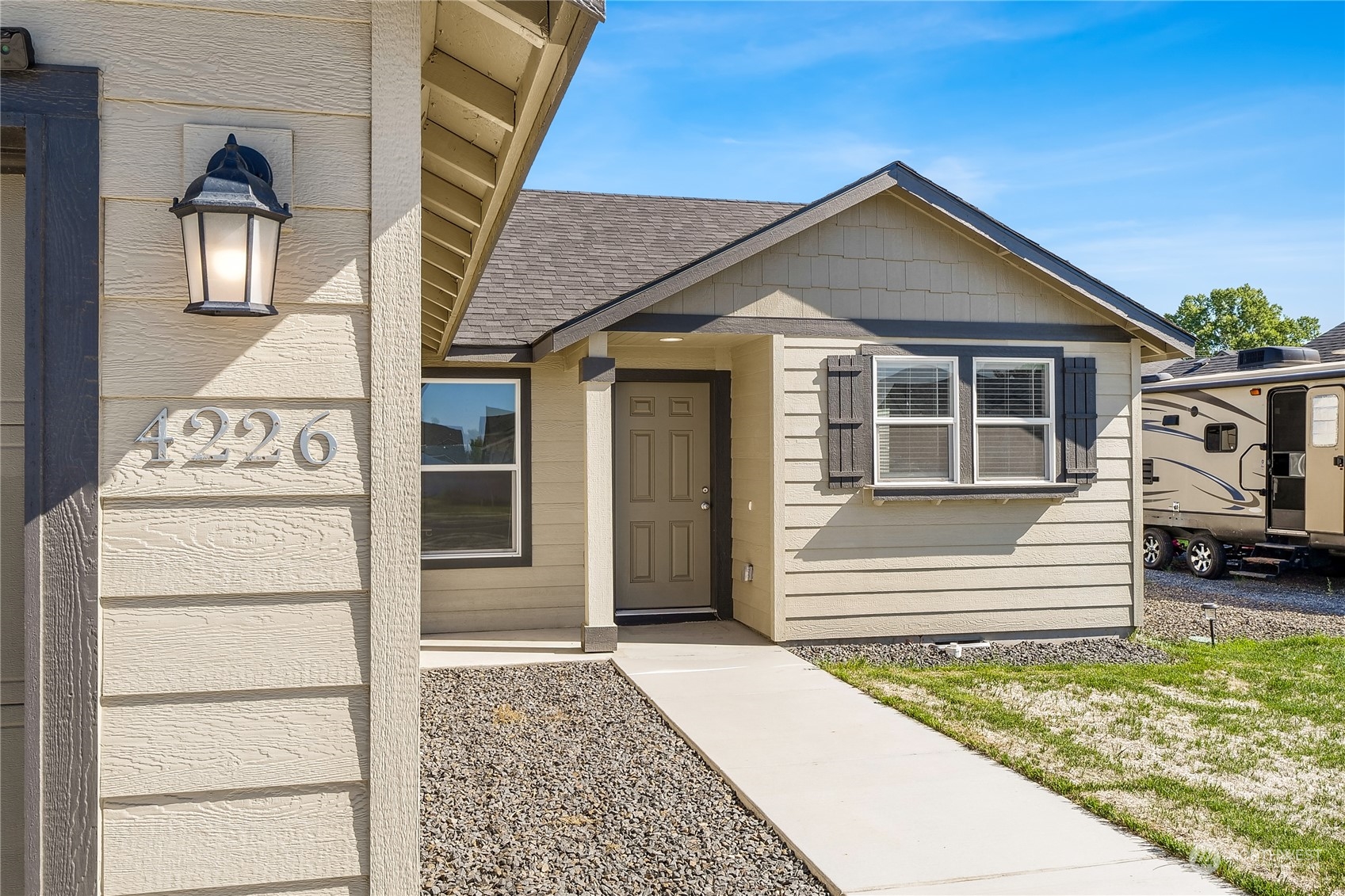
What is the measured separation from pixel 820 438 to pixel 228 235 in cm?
553

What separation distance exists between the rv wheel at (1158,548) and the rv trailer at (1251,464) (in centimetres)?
2

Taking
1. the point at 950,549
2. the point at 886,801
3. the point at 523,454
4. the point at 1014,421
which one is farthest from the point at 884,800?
the point at 523,454

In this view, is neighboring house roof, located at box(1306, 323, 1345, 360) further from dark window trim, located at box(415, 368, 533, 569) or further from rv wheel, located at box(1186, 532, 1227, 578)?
dark window trim, located at box(415, 368, 533, 569)

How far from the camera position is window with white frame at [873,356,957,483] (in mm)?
6973

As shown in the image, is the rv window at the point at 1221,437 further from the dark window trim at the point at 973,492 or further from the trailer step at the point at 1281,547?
the dark window trim at the point at 973,492

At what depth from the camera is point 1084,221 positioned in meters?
42.6

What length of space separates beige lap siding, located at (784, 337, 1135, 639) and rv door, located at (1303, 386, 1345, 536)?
402 centimetres

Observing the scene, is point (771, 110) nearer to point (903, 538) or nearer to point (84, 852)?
point (903, 538)

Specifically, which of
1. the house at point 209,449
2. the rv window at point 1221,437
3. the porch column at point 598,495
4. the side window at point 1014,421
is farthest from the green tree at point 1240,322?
the house at point 209,449

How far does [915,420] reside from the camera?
700cm

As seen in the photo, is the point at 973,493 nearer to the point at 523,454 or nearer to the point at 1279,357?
the point at 523,454

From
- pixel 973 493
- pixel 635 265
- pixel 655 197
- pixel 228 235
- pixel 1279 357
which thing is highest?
pixel 655 197

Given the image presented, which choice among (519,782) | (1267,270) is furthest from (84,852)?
(1267,270)

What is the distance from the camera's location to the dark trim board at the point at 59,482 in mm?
1784
